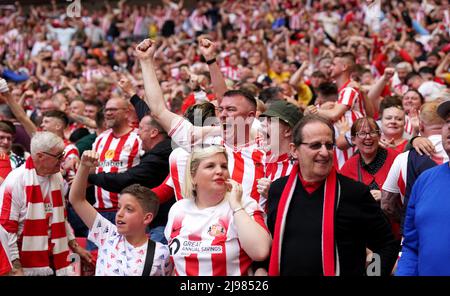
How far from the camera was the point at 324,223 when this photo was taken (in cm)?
412

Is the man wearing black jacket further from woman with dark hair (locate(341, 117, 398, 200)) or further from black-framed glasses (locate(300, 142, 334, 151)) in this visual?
black-framed glasses (locate(300, 142, 334, 151))

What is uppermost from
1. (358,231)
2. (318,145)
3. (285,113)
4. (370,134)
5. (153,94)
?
(153,94)

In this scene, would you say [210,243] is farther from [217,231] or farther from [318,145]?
[318,145]

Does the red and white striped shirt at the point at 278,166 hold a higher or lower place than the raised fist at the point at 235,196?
higher

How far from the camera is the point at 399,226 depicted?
18.0 ft

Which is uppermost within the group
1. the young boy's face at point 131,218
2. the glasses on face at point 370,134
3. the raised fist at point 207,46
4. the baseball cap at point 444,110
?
the raised fist at point 207,46

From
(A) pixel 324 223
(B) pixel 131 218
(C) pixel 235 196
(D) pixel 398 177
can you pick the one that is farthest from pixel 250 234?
(D) pixel 398 177

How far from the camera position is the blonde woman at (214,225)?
175 inches

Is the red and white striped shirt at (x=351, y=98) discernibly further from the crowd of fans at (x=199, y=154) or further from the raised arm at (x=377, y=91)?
the raised arm at (x=377, y=91)

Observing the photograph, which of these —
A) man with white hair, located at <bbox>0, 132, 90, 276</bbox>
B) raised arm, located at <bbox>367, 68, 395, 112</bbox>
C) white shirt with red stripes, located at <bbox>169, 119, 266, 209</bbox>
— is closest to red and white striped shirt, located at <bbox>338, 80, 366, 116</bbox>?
raised arm, located at <bbox>367, 68, 395, 112</bbox>

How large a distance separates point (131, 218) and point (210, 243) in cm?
79

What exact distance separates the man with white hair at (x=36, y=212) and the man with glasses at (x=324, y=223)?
90.2 inches

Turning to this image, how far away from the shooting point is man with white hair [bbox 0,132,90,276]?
586 cm

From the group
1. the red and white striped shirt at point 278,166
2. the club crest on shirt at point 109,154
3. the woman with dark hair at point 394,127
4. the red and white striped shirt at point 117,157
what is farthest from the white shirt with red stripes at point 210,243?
the club crest on shirt at point 109,154
